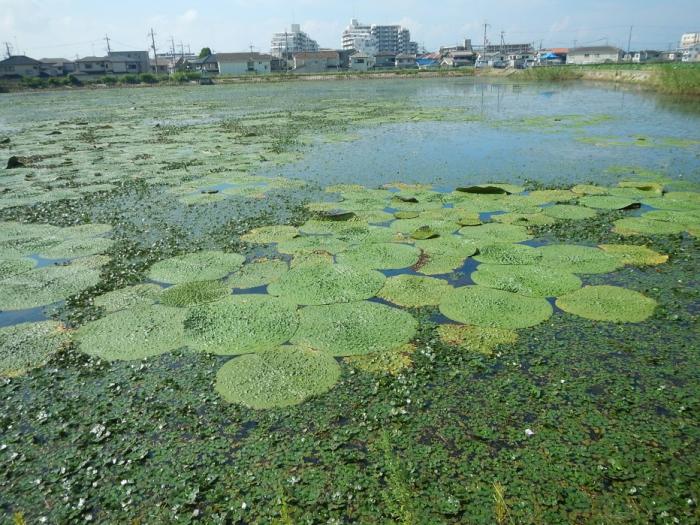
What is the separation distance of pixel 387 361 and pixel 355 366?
21 centimetres

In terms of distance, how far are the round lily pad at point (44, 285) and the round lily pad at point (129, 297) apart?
39 cm

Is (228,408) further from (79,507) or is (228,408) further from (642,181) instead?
(642,181)

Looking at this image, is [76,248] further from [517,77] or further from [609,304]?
[517,77]

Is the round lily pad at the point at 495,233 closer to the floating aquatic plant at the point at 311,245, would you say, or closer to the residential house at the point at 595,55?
the floating aquatic plant at the point at 311,245

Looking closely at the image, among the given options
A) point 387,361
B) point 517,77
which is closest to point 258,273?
point 387,361

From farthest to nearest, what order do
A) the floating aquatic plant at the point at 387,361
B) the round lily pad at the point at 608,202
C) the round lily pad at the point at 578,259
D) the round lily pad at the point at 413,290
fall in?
the round lily pad at the point at 608,202 → the round lily pad at the point at 578,259 → the round lily pad at the point at 413,290 → the floating aquatic plant at the point at 387,361

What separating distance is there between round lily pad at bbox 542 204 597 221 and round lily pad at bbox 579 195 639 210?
0.76 ft

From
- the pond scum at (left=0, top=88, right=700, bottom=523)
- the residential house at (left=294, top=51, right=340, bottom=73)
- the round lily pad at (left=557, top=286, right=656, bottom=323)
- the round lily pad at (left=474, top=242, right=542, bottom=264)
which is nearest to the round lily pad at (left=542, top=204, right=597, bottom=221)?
the pond scum at (left=0, top=88, right=700, bottom=523)

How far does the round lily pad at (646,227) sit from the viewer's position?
16.4 ft

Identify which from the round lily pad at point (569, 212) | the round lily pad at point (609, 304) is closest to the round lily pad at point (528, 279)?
the round lily pad at point (609, 304)

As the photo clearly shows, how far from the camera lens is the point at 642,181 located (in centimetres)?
698

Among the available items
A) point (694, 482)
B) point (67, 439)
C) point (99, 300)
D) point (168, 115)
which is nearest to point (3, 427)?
point (67, 439)

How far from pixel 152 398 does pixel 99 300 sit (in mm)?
1566

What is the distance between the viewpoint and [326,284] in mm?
4059
